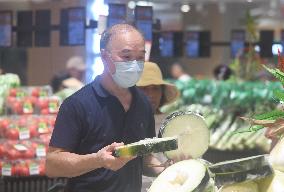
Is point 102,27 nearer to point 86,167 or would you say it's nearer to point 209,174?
point 86,167

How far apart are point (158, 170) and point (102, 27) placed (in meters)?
1.64

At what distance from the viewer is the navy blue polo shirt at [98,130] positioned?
8.32ft

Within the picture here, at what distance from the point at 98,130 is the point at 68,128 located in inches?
5.7

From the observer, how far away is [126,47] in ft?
8.11

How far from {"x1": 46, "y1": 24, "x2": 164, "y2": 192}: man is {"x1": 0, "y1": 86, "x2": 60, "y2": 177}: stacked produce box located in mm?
2320

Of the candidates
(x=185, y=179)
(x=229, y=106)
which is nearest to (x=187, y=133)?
(x=185, y=179)

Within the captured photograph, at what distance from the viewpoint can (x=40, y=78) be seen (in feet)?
29.7

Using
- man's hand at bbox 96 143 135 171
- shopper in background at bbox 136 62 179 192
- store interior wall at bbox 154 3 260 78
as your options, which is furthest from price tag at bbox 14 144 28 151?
store interior wall at bbox 154 3 260 78

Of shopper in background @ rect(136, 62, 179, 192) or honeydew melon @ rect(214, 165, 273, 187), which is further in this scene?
shopper in background @ rect(136, 62, 179, 192)

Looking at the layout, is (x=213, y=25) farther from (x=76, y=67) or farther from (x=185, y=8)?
(x=76, y=67)

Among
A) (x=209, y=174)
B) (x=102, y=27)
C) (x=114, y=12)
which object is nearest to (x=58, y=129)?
(x=209, y=174)

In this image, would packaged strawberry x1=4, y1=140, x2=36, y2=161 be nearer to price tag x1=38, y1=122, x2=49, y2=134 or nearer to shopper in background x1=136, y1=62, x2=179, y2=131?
price tag x1=38, y1=122, x2=49, y2=134

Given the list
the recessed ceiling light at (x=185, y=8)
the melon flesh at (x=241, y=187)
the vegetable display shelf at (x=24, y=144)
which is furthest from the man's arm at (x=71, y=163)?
the recessed ceiling light at (x=185, y=8)

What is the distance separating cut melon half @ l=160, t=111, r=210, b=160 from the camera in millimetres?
2309
